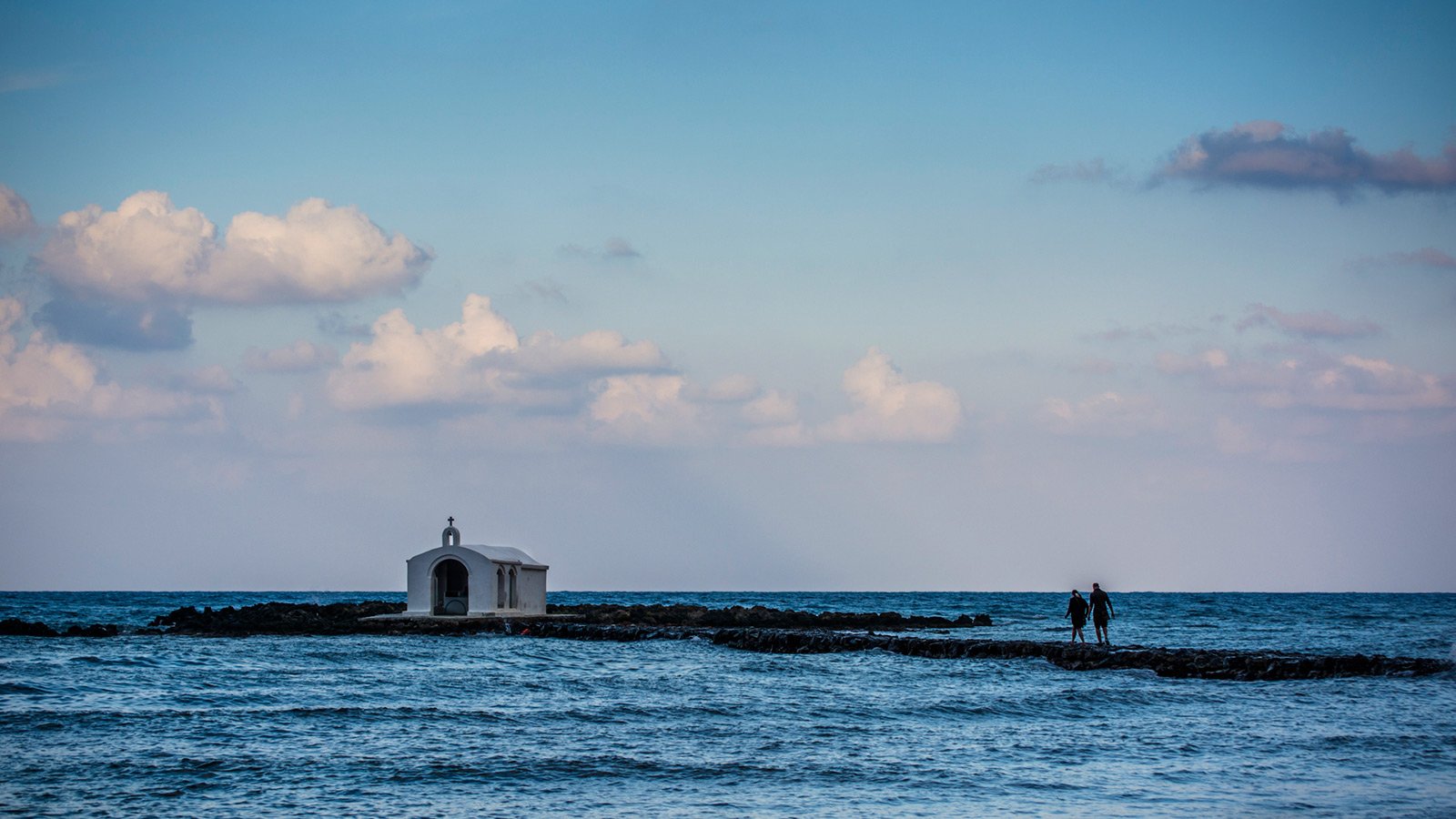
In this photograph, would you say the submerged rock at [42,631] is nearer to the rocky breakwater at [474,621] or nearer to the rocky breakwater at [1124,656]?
Answer: the rocky breakwater at [474,621]

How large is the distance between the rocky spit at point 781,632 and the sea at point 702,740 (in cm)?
129

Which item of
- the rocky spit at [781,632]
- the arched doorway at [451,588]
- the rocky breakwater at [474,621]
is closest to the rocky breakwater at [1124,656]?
the rocky spit at [781,632]

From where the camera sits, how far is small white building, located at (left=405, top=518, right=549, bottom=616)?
49562mm

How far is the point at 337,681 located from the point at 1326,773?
69.8 feet

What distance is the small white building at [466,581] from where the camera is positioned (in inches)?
1951

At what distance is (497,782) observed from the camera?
17.4m

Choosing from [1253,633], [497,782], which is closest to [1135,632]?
[1253,633]

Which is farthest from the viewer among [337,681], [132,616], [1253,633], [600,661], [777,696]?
[132,616]

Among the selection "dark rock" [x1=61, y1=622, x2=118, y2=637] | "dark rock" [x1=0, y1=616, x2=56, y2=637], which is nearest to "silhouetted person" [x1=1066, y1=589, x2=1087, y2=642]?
"dark rock" [x1=61, y1=622, x2=118, y2=637]

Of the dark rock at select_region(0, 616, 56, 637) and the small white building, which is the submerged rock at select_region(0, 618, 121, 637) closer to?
the dark rock at select_region(0, 616, 56, 637)

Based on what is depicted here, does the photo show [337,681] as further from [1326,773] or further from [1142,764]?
[1326,773]

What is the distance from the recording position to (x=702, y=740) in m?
21.2

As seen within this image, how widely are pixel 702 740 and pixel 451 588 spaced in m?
32.8

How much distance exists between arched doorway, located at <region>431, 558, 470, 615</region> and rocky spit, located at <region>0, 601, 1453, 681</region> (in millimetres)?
2069
